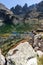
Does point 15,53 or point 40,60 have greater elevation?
point 15,53

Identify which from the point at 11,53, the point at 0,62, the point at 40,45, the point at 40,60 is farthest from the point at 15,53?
the point at 40,45

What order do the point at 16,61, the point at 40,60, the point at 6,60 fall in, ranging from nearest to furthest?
1. the point at 16,61
2. the point at 6,60
3. the point at 40,60

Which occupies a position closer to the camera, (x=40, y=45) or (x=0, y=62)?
(x=0, y=62)

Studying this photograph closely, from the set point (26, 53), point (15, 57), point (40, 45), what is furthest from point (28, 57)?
point (40, 45)

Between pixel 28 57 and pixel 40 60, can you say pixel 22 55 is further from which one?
pixel 40 60

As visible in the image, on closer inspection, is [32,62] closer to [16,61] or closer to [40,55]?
[16,61]

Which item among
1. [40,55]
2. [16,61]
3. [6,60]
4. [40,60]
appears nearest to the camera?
[16,61]
